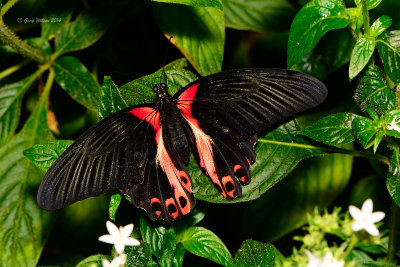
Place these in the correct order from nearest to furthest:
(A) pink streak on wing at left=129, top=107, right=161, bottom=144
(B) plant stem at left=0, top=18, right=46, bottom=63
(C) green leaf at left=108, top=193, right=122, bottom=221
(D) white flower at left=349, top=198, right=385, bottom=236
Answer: (D) white flower at left=349, top=198, right=385, bottom=236
(C) green leaf at left=108, top=193, right=122, bottom=221
(A) pink streak on wing at left=129, top=107, right=161, bottom=144
(B) plant stem at left=0, top=18, right=46, bottom=63

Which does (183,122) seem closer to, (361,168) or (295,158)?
(295,158)

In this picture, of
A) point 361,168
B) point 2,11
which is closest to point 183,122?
point 2,11

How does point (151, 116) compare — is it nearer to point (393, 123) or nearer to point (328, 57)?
point (393, 123)

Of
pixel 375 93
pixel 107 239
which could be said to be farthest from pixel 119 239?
pixel 375 93

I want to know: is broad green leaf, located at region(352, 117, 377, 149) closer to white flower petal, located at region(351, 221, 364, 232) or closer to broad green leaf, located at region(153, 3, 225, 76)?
white flower petal, located at region(351, 221, 364, 232)

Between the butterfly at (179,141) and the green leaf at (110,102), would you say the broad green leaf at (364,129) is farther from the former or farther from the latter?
the green leaf at (110,102)

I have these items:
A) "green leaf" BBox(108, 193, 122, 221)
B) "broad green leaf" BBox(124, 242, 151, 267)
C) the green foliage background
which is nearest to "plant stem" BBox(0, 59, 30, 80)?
the green foliage background
